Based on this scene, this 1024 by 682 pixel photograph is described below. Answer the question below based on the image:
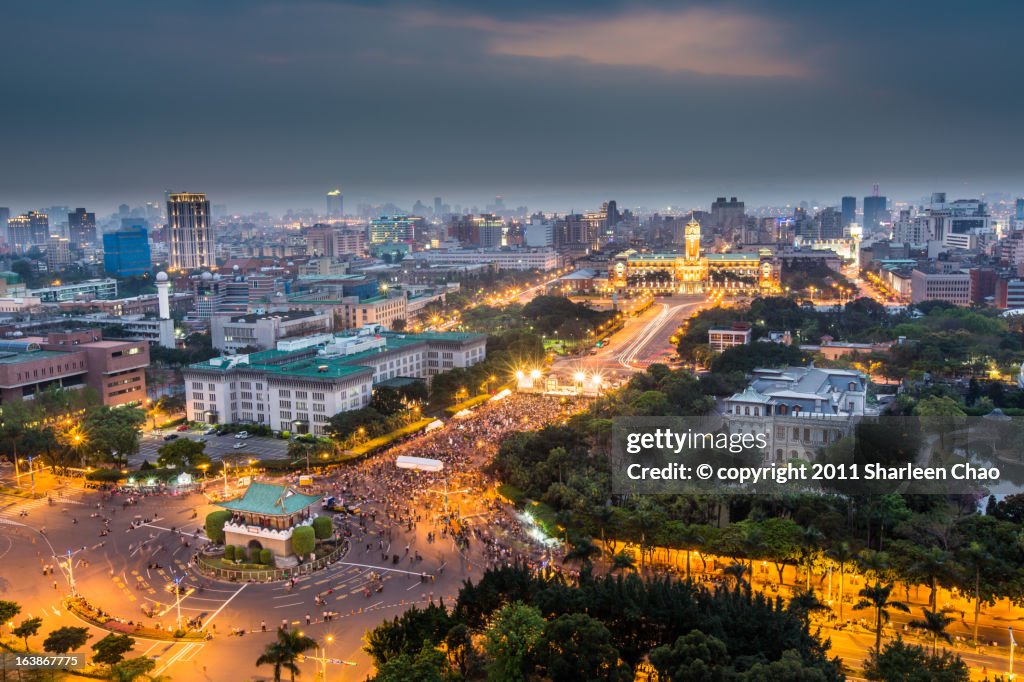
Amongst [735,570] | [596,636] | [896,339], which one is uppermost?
[896,339]

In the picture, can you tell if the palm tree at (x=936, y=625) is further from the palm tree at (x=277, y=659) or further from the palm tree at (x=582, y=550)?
the palm tree at (x=277, y=659)

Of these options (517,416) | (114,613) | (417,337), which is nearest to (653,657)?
(114,613)

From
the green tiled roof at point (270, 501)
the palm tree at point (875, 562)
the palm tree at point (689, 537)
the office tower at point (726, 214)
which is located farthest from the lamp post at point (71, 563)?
the office tower at point (726, 214)

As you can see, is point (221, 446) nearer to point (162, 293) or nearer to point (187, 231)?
point (162, 293)

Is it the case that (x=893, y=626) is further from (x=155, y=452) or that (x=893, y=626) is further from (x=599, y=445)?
(x=155, y=452)

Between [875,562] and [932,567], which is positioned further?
[875,562]

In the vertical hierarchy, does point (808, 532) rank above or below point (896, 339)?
below

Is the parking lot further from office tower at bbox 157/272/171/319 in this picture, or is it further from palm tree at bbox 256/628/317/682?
office tower at bbox 157/272/171/319

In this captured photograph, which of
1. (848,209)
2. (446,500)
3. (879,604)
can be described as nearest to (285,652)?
(446,500)
